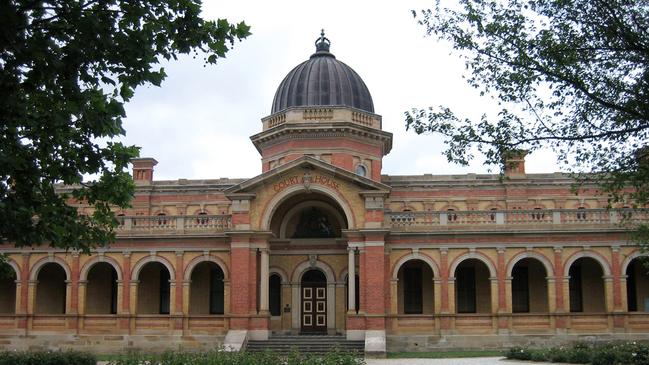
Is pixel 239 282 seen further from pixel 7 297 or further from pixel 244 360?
pixel 244 360

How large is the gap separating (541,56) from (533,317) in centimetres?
2131

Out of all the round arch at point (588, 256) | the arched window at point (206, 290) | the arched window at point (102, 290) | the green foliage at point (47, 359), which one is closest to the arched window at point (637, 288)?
the round arch at point (588, 256)

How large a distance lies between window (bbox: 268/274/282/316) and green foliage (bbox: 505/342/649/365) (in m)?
12.3

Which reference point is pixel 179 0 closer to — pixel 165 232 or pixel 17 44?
pixel 17 44

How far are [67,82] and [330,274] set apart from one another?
26.9 meters

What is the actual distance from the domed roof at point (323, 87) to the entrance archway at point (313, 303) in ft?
32.4

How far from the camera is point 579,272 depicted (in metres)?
38.7

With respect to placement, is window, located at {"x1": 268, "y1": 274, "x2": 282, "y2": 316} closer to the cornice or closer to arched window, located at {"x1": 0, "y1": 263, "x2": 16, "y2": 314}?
the cornice

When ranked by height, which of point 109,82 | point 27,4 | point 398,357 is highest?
point 27,4

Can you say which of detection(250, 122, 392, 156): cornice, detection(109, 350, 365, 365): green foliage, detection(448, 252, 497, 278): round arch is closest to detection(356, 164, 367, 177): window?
detection(250, 122, 392, 156): cornice

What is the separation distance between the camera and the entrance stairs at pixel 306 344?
33719mm

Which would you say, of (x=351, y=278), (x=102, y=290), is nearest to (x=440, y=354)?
(x=351, y=278)

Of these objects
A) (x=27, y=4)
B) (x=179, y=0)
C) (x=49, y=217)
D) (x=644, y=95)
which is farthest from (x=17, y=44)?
(x=644, y=95)

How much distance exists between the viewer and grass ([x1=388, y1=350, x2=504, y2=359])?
107 feet
